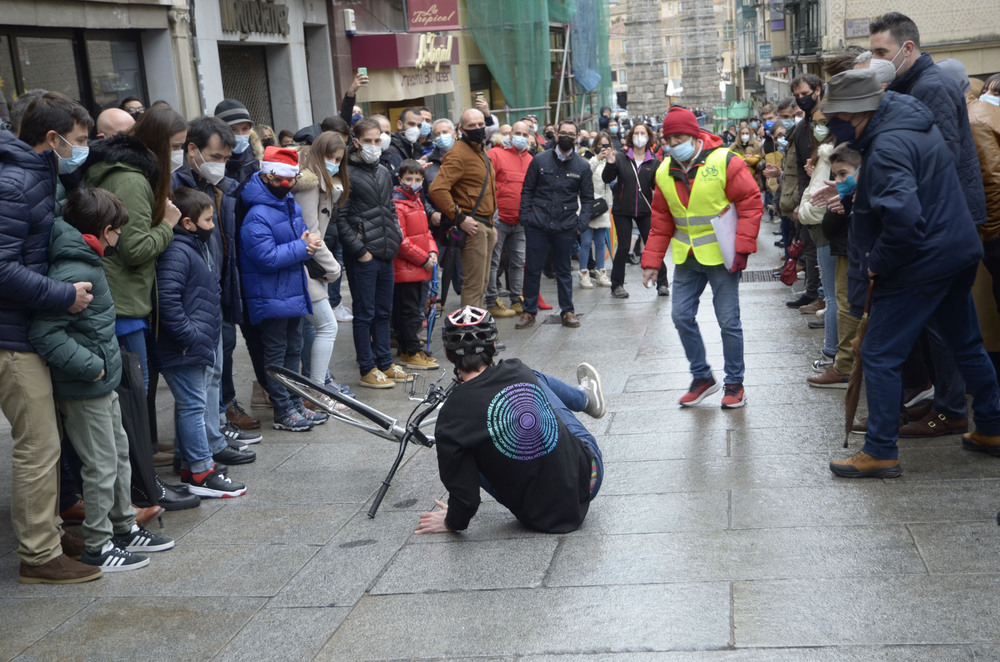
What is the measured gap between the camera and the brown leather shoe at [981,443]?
5.61 meters

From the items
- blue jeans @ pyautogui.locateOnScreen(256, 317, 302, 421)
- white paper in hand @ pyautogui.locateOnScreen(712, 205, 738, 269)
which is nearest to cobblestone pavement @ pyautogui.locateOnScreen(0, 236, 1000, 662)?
blue jeans @ pyautogui.locateOnScreen(256, 317, 302, 421)

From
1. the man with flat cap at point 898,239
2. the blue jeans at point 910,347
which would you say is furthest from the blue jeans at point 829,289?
the man with flat cap at point 898,239

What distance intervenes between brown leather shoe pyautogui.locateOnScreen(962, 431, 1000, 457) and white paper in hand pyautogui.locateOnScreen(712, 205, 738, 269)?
1844mm

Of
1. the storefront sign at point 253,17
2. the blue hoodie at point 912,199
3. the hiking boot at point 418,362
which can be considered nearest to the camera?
the blue hoodie at point 912,199

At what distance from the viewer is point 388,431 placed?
20.4 feet

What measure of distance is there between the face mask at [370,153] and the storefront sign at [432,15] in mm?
12859

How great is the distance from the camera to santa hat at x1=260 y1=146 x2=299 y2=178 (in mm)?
6955

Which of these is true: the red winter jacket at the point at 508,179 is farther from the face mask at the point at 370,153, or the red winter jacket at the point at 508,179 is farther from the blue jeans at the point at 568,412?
the blue jeans at the point at 568,412

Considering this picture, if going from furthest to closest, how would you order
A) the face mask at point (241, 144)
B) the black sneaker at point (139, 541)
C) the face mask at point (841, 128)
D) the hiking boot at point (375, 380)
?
1. the hiking boot at point (375, 380)
2. the face mask at point (241, 144)
3. the face mask at point (841, 128)
4. the black sneaker at point (139, 541)

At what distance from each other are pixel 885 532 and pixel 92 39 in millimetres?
11083

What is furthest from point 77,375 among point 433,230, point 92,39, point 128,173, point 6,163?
point 92,39

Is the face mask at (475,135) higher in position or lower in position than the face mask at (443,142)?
higher

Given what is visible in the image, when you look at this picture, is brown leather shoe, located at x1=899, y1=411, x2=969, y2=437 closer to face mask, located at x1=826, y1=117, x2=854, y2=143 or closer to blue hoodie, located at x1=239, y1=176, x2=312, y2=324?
face mask, located at x1=826, y1=117, x2=854, y2=143

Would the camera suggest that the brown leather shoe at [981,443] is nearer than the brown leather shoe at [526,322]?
Yes
